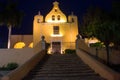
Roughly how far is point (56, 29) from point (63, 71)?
21.6 meters

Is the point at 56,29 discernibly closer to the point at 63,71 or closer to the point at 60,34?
the point at 60,34

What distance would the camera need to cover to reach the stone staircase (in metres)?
13.9

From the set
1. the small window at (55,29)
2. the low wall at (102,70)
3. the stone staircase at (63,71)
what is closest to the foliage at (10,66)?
the stone staircase at (63,71)

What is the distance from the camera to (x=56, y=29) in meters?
36.6

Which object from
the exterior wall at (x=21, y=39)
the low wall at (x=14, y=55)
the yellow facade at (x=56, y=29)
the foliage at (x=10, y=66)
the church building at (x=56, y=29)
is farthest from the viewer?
the exterior wall at (x=21, y=39)

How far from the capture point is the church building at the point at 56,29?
1403 inches

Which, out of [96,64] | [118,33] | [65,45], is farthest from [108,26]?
[65,45]

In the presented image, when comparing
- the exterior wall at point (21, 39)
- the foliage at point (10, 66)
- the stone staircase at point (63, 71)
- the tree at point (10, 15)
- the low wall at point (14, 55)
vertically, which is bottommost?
the foliage at point (10, 66)

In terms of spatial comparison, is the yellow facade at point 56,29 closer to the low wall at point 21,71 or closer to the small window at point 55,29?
the small window at point 55,29

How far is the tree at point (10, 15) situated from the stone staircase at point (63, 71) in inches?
659

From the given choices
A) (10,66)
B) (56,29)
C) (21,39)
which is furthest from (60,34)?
(10,66)

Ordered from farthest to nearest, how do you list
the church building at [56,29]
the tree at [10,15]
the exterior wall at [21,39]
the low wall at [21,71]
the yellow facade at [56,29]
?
the exterior wall at [21,39], the yellow facade at [56,29], the church building at [56,29], the tree at [10,15], the low wall at [21,71]

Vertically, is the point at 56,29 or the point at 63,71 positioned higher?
the point at 56,29

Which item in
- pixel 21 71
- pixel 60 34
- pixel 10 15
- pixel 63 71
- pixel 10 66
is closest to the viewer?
pixel 21 71
